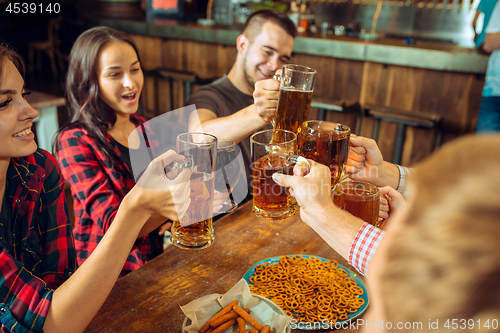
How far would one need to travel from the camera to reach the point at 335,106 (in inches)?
134

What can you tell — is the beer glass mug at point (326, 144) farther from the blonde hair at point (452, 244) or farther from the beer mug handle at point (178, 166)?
the blonde hair at point (452, 244)

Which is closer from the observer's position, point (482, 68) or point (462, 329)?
point (462, 329)

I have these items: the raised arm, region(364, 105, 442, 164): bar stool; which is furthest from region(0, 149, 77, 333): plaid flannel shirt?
region(364, 105, 442, 164): bar stool

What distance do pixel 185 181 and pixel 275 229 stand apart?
25.4 inches

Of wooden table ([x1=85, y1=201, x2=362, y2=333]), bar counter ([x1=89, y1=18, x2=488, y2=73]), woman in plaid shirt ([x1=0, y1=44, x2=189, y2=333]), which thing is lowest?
wooden table ([x1=85, y1=201, x2=362, y2=333])

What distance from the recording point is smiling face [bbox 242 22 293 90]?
6.97 ft

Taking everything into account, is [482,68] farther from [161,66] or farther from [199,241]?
[161,66]

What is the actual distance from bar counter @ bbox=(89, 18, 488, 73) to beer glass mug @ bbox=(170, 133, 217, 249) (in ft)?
9.36

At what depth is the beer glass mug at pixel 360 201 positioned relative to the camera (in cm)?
103

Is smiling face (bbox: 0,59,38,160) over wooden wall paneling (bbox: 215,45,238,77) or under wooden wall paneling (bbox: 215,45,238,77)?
under

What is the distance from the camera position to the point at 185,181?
0.91m

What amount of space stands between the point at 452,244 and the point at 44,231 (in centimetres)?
122

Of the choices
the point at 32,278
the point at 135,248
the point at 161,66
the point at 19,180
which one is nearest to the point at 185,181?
the point at 32,278

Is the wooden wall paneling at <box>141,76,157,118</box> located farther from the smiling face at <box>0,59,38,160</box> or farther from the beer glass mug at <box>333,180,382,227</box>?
the beer glass mug at <box>333,180,382,227</box>
